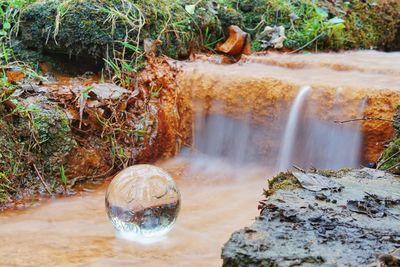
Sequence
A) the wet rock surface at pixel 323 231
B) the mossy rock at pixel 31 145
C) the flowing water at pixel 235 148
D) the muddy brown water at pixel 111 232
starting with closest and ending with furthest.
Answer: the wet rock surface at pixel 323 231, the muddy brown water at pixel 111 232, the flowing water at pixel 235 148, the mossy rock at pixel 31 145

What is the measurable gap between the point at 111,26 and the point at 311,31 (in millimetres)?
2417

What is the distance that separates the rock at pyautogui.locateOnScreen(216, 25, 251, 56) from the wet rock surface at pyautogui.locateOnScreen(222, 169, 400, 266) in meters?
3.77

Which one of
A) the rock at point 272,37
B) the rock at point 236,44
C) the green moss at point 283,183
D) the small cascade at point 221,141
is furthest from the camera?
the rock at point 272,37

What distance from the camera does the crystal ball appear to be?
8.14ft

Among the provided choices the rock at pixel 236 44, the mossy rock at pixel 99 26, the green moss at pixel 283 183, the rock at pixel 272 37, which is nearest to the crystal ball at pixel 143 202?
the green moss at pixel 283 183

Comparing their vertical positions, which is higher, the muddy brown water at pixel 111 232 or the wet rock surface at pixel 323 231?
the wet rock surface at pixel 323 231

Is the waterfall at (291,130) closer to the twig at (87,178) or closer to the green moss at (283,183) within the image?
the twig at (87,178)

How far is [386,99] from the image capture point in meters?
3.85

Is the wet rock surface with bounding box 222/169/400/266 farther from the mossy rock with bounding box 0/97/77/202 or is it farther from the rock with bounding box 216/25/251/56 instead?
the rock with bounding box 216/25/251/56

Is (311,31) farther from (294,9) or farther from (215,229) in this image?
(215,229)

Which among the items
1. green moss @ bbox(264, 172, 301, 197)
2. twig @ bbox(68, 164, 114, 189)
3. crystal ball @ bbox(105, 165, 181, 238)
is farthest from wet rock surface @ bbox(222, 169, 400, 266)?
twig @ bbox(68, 164, 114, 189)

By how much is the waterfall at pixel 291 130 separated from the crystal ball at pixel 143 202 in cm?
173

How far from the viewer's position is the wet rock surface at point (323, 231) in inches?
53.8

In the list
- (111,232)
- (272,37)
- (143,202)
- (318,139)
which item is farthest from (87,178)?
(272,37)
